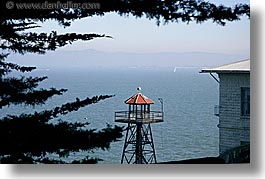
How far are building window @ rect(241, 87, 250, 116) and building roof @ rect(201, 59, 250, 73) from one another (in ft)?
0.27

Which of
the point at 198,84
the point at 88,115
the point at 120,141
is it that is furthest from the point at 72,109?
the point at 198,84

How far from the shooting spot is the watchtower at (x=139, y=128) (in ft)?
7.36

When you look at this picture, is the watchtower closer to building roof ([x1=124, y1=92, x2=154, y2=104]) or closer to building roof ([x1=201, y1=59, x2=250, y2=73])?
building roof ([x1=124, y1=92, x2=154, y2=104])

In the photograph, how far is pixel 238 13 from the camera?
225cm

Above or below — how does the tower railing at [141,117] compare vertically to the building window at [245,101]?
below

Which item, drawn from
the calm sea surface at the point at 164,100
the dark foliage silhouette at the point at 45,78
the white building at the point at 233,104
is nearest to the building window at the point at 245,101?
the white building at the point at 233,104

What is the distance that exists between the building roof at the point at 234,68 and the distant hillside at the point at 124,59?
0.02 metres

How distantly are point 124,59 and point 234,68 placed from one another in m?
0.48

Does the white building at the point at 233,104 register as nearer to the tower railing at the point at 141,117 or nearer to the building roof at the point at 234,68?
the building roof at the point at 234,68

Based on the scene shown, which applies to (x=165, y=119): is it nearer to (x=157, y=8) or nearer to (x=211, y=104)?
(x=211, y=104)

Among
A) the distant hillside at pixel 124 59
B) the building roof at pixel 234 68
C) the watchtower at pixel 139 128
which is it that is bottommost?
the watchtower at pixel 139 128

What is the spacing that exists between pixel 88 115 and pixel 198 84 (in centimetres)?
49

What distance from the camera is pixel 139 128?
226cm

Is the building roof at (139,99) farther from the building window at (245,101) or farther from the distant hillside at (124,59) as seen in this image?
the building window at (245,101)
